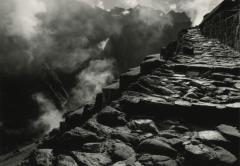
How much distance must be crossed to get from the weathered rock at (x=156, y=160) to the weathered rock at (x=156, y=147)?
0.36 ft

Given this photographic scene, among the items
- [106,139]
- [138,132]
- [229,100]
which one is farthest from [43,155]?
[229,100]

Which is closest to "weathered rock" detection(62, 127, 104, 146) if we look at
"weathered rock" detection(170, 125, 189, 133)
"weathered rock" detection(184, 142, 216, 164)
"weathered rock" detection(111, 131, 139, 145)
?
"weathered rock" detection(111, 131, 139, 145)

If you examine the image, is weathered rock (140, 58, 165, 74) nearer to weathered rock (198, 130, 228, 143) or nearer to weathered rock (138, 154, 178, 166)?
weathered rock (198, 130, 228, 143)

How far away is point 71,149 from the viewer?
144 inches

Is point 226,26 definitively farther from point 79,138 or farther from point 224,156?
point 79,138

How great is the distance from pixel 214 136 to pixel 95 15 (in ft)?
209

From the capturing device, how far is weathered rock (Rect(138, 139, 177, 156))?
3.32 m

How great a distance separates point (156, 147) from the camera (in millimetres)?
3402

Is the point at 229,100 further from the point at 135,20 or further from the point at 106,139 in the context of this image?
the point at 135,20

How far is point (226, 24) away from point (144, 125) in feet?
24.1

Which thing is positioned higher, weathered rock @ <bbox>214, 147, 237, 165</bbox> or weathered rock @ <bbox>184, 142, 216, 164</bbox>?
weathered rock @ <bbox>184, 142, 216, 164</bbox>

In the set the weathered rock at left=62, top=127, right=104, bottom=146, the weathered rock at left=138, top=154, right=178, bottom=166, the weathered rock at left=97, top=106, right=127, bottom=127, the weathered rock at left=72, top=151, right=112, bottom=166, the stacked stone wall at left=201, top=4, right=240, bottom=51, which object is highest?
the stacked stone wall at left=201, top=4, right=240, bottom=51

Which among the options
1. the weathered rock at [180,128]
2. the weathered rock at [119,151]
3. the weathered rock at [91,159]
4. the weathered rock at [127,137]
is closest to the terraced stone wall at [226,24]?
the weathered rock at [180,128]

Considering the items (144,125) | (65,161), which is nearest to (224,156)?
(144,125)
